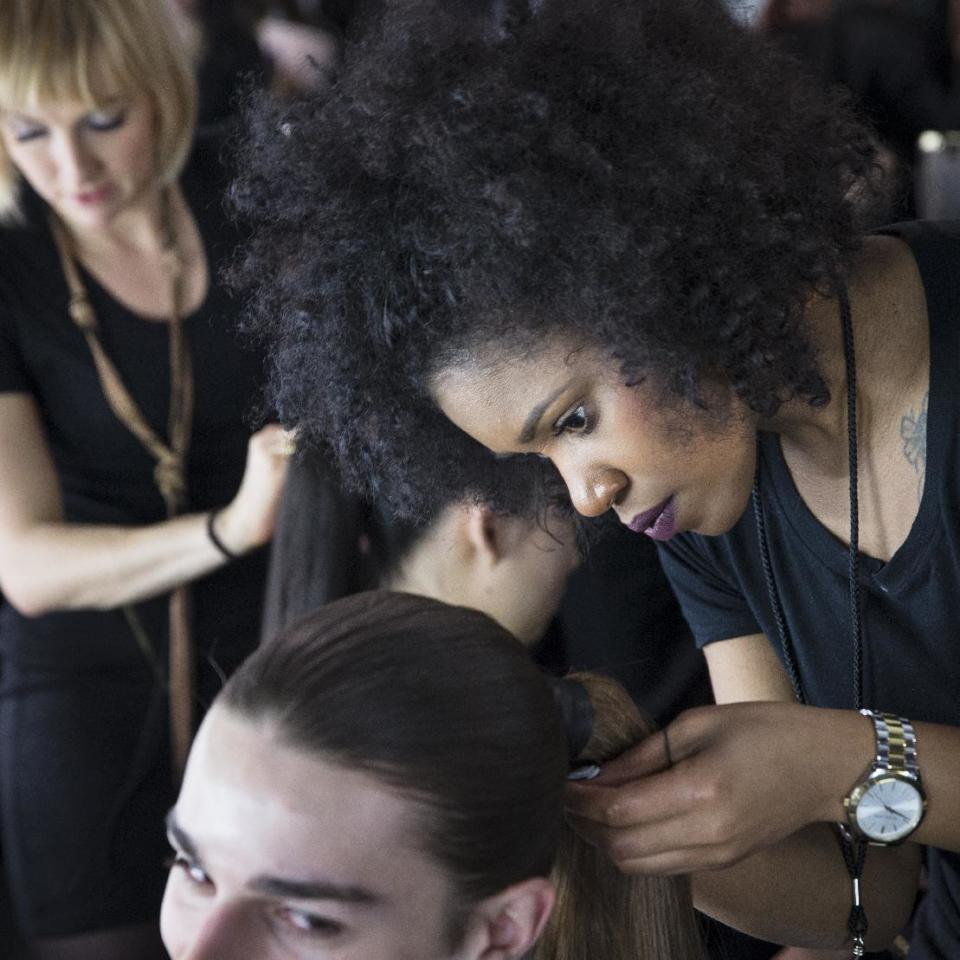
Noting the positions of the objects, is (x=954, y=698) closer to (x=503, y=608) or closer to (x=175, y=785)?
(x=503, y=608)

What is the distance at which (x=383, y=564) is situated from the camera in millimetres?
1744

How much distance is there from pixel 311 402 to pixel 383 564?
0.42 metres

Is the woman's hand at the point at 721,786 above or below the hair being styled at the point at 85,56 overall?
below

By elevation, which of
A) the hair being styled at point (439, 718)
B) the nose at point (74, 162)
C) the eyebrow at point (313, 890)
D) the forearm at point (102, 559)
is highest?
the nose at point (74, 162)

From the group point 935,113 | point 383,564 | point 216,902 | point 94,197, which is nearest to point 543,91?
point 216,902

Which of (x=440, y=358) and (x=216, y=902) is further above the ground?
(x=440, y=358)

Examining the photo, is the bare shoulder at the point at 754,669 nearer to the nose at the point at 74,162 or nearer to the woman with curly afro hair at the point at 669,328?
the woman with curly afro hair at the point at 669,328

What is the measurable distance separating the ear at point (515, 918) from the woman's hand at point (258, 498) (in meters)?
0.78

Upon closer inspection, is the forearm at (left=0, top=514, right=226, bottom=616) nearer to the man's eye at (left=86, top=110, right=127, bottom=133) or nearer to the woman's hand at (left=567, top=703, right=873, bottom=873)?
the man's eye at (left=86, top=110, right=127, bottom=133)

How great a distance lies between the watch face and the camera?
3.96 feet

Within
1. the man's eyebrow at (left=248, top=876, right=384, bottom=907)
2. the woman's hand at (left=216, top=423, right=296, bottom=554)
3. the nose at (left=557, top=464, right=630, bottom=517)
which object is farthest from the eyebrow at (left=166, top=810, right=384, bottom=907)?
the woman's hand at (left=216, top=423, right=296, bottom=554)

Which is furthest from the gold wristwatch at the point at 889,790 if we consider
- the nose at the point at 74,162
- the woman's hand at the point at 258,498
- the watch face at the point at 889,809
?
the nose at the point at 74,162

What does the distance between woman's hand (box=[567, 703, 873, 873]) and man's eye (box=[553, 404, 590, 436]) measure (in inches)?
10.2

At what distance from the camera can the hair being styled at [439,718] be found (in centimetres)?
104
